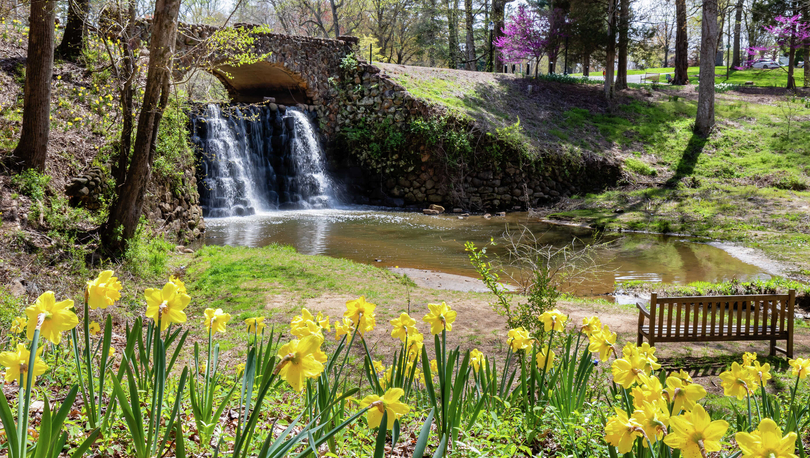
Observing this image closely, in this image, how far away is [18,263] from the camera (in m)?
5.39

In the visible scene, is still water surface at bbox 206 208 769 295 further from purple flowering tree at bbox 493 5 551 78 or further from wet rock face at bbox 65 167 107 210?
purple flowering tree at bbox 493 5 551 78

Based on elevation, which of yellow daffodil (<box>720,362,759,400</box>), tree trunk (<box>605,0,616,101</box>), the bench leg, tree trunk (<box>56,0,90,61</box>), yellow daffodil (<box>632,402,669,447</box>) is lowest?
the bench leg

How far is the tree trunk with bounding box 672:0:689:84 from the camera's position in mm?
20859

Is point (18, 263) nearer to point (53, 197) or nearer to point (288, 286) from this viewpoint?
point (53, 197)

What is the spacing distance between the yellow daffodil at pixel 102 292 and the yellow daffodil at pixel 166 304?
91 mm

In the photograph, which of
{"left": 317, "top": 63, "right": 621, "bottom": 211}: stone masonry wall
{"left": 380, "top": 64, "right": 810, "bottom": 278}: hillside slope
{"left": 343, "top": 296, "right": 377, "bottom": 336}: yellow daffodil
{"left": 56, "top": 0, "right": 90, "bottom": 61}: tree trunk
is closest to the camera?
{"left": 343, "top": 296, "right": 377, "bottom": 336}: yellow daffodil

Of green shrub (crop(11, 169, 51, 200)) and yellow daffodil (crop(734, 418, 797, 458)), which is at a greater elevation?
green shrub (crop(11, 169, 51, 200))

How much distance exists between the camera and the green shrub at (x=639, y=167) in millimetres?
17422

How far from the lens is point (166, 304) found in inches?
62.4

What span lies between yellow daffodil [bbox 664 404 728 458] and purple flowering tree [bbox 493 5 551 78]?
21590mm

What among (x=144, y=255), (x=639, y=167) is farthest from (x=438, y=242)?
(x=639, y=167)

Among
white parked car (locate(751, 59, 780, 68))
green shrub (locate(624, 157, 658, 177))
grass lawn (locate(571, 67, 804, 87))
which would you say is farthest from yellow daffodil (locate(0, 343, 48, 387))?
white parked car (locate(751, 59, 780, 68))

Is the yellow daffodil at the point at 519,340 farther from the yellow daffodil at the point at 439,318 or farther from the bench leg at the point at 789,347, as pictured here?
the bench leg at the point at 789,347

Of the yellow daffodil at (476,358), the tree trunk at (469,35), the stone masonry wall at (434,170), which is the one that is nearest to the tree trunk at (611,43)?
the stone masonry wall at (434,170)
